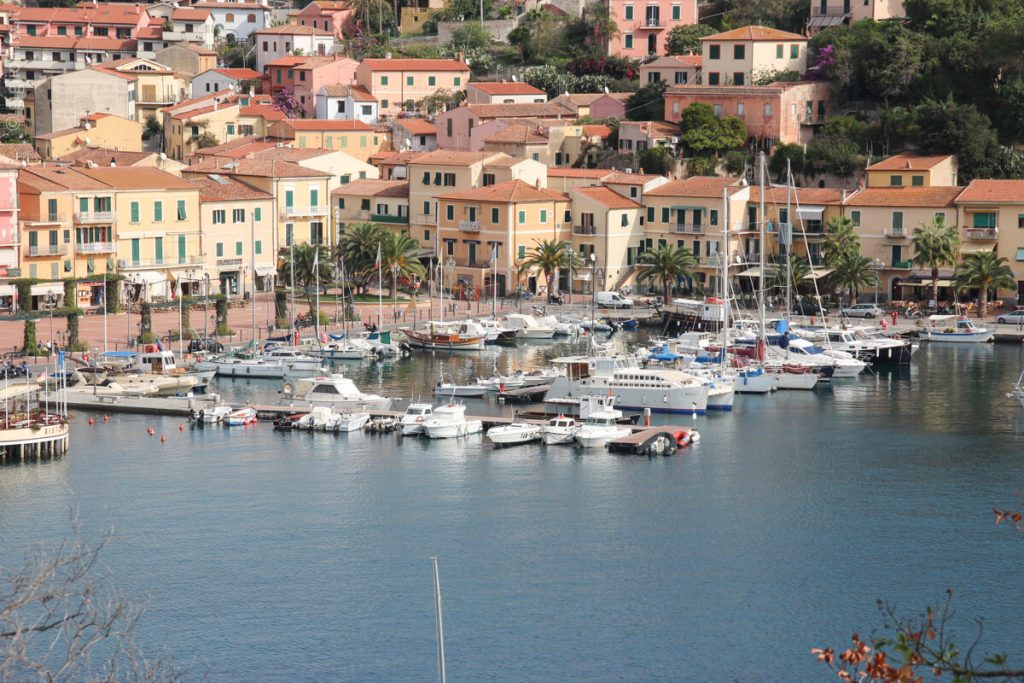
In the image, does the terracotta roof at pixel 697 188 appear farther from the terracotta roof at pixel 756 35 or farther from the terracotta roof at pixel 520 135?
the terracotta roof at pixel 756 35

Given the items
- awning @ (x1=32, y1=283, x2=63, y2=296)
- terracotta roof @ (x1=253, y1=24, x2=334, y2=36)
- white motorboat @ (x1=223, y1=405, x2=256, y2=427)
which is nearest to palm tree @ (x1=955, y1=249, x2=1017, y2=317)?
white motorboat @ (x1=223, y1=405, x2=256, y2=427)

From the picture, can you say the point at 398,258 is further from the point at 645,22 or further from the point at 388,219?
the point at 645,22

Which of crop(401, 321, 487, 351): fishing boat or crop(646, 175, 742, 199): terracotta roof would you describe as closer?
crop(401, 321, 487, 351): fishing boat

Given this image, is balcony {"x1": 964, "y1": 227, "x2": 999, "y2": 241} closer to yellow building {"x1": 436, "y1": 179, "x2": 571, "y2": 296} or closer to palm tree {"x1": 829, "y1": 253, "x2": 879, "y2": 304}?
palm tree {"x1": 829, "y1": 253, "x2": 879, "y2": 304}

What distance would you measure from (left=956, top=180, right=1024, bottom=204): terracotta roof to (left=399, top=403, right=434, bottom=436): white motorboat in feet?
99.7

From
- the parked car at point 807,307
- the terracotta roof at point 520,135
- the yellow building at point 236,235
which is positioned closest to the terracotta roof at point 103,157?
the yellow building at point 236,235

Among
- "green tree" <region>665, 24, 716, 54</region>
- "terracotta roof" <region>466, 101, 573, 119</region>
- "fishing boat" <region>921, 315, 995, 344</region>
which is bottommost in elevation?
"fishing boat" <region>921, 315, 995, 344</region>

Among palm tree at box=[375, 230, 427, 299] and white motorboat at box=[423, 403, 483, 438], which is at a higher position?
palm tree at box=[375, 230, 427, 299]

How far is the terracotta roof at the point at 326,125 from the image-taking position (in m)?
96.7

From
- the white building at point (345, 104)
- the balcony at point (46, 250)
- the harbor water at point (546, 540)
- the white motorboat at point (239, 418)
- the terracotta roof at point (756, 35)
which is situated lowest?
the harbor water at point (546, 540)

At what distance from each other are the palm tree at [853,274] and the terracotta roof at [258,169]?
23128 mm

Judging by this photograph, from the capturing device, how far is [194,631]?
115ft

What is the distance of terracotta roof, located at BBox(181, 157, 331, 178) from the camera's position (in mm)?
82125

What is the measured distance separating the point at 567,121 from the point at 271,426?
43104mm
